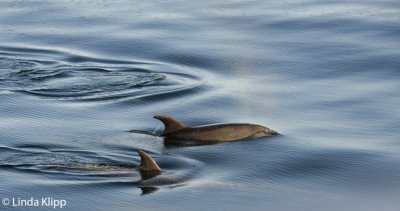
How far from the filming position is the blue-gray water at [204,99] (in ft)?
46.6

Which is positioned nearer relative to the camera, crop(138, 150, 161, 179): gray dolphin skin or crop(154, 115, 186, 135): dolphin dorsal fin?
crop(138, 150, 161, 179): gray dolphin skin

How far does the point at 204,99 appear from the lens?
19.0 meters

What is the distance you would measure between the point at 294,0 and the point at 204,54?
7.17 m

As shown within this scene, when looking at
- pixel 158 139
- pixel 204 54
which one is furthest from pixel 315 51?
pixel 158 139

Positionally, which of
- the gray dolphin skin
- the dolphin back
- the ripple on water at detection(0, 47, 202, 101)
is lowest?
the gray dolphin skin

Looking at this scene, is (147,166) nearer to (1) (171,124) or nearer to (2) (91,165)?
(2) (91,165)

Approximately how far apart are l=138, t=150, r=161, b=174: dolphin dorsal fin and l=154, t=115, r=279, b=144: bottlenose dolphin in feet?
6.59

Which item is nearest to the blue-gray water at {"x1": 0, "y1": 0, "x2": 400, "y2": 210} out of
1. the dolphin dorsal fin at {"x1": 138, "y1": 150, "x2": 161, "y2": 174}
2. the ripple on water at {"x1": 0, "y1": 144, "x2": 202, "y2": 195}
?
the ripple on water at {"x1": 0, "y1": 144, "x2": 202, "y2": 195}

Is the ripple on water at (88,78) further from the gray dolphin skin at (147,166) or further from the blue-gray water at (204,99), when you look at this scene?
the gray dolphin skin at (147,166)

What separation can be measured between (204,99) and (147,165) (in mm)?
4820

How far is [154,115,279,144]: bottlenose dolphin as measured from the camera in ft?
53.7

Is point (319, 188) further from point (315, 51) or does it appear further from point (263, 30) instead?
point (263, 30)

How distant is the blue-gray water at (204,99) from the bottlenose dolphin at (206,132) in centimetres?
17

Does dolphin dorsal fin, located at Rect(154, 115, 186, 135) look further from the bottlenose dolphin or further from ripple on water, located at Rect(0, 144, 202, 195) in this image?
ripple on water, located at Rect(0, 144, 202, 195)
